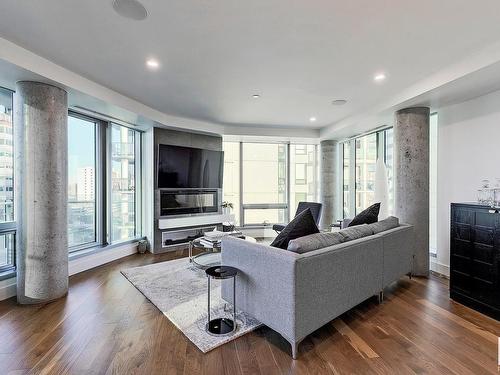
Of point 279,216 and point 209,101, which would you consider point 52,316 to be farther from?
point 279,216

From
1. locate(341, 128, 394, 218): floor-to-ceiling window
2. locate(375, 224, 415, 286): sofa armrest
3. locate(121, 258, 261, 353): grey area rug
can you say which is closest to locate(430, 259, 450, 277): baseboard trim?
locate(375, 224, 415, 286): sofa armrest

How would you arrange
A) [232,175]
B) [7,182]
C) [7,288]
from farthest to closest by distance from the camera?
[232,175], [7,182], [7,288]

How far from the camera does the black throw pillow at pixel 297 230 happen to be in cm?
241

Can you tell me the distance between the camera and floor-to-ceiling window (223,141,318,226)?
6.69 meters

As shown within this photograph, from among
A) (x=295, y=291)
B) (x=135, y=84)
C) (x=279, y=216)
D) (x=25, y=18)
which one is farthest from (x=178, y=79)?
(x=279, y=216)

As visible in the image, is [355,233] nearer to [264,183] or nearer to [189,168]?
[189,168]

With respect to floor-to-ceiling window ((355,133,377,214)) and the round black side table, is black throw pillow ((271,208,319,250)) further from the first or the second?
floor-to-ceiling window ((355,133,377,214))

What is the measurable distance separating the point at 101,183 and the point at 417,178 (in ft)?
16.5

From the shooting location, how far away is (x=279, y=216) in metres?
7.00

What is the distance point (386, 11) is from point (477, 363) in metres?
2.71

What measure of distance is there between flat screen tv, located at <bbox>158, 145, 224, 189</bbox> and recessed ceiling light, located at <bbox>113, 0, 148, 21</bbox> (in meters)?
3.20

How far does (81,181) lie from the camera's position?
433cm

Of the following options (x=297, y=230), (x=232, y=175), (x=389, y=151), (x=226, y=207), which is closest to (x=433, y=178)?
(x=389, y=151)

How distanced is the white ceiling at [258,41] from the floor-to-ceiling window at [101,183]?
48.2 inches
